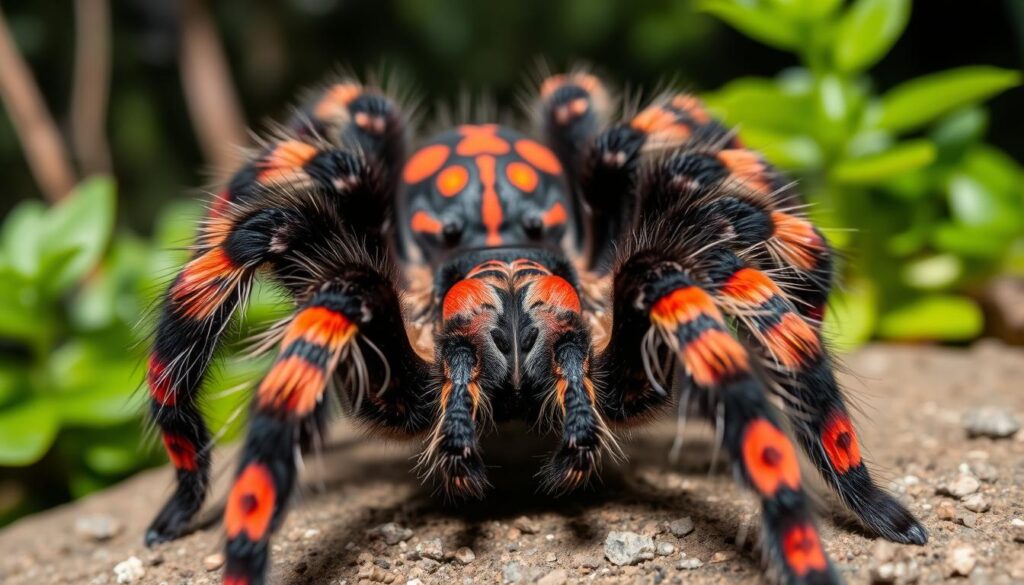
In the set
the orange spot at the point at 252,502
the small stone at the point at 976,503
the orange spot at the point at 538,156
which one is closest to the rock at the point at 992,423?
the small stone at the point at 976,503

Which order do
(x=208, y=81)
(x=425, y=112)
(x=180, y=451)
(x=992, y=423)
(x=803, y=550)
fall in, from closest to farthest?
(x=803, y=550), (x=180, y=451), (x=992, y=423), (x=425, y=112), (x=208, y=81)

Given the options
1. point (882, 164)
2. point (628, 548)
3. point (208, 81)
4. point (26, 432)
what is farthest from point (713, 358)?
point (208, 81)

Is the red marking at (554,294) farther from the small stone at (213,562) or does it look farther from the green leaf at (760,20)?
the green leaf at (760,20)

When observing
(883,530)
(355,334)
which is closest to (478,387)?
(355,334)

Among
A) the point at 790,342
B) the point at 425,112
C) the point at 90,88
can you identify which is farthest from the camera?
the point at 90,88

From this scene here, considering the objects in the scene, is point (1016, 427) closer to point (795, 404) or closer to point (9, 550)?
point (795, 404)

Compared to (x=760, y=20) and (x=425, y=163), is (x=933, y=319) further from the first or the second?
(x=425, y=163)

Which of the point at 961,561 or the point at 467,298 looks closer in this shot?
Result: the point at 961,561
